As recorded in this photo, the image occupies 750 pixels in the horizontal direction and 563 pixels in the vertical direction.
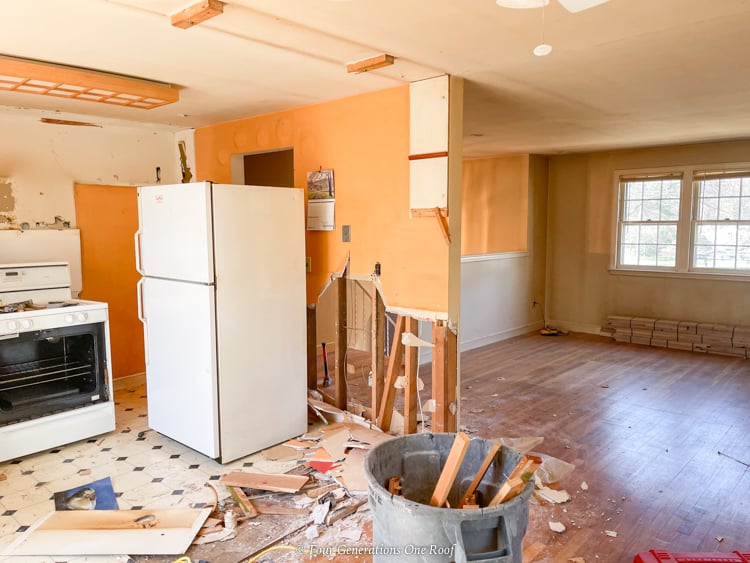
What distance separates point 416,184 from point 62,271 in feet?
9.04

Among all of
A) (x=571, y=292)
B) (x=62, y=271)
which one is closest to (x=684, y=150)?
(x=571, y=292)

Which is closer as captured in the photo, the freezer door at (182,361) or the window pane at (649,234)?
the freezer door at (182,361)

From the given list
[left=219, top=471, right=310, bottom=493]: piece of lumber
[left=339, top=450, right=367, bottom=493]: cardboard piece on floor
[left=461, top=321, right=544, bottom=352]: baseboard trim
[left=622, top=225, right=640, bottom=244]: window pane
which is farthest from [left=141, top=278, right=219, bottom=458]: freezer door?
[left=622, top=225, right=640, bottom=244]: window pane

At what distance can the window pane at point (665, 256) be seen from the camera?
22.4ft

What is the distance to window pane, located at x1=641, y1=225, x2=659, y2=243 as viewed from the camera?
273 inches

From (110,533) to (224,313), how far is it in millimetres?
1294

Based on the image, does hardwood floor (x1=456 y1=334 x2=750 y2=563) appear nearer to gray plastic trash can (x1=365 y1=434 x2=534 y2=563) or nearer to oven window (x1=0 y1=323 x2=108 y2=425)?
gray plastic trash can (x1=365 y1=434 x2=534 y2=563)

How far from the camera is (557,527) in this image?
8.83 ft

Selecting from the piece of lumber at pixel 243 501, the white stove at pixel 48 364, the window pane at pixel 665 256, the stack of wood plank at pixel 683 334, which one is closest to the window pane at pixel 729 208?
the window pane at pixel 665 256

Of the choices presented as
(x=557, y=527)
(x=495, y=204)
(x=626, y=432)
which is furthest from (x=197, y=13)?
(x=495, y=204)

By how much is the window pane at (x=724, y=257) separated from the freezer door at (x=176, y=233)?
20.5 feet

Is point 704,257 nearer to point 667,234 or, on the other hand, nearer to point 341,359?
point 667,234

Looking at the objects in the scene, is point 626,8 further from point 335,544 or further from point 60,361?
point 60,361

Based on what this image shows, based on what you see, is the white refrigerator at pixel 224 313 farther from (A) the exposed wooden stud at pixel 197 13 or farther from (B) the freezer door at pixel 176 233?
(A) the exposed wooden stud at pixel 197 13
